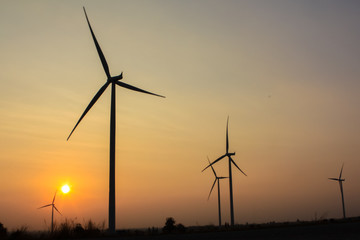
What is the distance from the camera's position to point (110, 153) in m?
53.5

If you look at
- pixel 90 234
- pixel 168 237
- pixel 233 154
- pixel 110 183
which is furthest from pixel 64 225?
pixel 233 154

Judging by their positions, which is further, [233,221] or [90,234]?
[233,221]

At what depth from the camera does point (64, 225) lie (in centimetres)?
4916

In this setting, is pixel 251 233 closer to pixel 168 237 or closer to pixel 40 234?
pixel 168 237

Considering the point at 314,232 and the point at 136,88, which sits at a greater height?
the point at 136,88

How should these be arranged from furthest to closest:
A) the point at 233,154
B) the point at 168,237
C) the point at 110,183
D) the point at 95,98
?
1. the point at 233,154
2. the point at 95,98
3. the point at 110,183
4. the point at 168,237

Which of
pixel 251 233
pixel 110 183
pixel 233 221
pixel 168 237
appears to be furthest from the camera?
pixel 233 221

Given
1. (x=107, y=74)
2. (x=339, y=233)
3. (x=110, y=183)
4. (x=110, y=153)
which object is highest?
(x=107, y=74)

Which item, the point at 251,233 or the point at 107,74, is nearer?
the point at 251,233

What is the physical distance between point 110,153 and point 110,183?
3.71 m

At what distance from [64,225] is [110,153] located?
9.73 metres

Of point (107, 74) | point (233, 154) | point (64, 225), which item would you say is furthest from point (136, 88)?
point (233, 154)

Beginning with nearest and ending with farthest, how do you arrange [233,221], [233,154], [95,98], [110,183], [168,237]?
[168,237] → [110,183] → [95,98] → [233,221] → [233,154]

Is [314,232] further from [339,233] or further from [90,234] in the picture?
[90,234]
